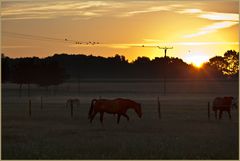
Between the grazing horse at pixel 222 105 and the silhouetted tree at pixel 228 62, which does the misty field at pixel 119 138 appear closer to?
the grazing horse at pixel 222 105

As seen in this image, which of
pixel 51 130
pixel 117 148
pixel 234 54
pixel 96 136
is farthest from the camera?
pixel 234 54

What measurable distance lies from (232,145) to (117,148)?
332 cm

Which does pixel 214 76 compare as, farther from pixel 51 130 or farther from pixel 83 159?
pixel 83 159

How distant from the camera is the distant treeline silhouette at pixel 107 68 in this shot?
7182 centimetres

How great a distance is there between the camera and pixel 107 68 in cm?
9169

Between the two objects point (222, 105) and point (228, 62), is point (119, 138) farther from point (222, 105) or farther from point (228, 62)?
point (228, 62)

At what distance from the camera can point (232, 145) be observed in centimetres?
1559

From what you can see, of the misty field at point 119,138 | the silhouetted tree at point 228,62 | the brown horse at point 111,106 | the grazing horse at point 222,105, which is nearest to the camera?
the misty field at point 119,138

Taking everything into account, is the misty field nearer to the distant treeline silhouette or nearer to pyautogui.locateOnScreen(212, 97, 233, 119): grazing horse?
pyautogui.locateOnScreen(212, 97, 233, 119): grazing horse

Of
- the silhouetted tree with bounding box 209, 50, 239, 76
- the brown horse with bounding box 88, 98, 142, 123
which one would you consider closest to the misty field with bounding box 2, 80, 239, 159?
the brown horse with bounding box 88, 98, 142, 123

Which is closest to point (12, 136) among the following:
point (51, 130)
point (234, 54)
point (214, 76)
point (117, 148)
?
point (51, 130)

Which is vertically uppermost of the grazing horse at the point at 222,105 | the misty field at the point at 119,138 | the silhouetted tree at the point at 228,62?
the silhouetted tree at the point at 228,62

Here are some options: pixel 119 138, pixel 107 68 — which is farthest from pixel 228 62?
pixel 119 138

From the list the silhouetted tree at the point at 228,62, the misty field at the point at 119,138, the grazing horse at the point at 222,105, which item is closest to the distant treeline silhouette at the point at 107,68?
the silhouetted tree at the point at 228,62
